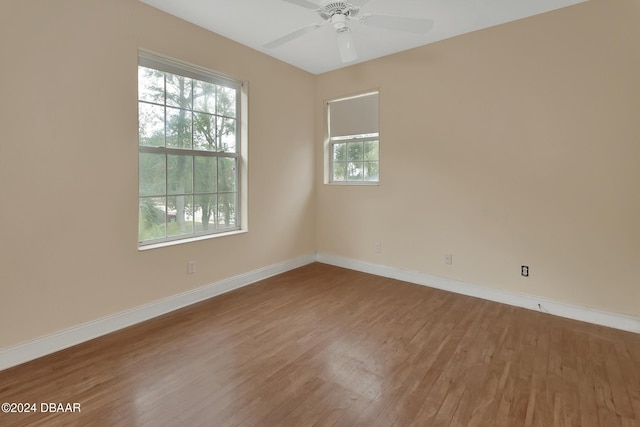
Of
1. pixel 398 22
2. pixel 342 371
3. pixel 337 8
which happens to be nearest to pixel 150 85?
pixel 337 8

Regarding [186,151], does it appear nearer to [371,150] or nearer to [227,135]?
[227,135]

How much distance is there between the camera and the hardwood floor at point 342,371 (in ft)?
5.09

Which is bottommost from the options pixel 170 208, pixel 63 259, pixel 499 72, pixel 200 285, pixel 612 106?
pixel 200 285

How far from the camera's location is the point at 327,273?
395 centimetres

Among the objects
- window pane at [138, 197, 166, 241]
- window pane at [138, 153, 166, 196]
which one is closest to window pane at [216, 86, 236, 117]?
window pane at [138, 153, 166, 196]

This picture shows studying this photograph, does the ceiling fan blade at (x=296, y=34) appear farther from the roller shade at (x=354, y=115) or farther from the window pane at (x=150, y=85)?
the roller shade at (x=354, y=115)

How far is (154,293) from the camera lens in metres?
2.68

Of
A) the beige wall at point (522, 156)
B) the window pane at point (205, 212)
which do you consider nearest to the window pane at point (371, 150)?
the beige wall at point (522, 156)

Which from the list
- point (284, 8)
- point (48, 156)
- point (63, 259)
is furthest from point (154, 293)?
point (284, 8)

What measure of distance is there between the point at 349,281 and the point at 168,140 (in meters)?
2.51

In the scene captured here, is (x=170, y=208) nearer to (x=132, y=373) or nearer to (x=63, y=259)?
(x=63, y=259)

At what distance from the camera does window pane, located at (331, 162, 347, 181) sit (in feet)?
13.9

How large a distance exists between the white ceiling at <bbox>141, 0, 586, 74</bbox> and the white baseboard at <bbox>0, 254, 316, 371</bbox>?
2.61 m

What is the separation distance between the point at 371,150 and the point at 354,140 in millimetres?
323
